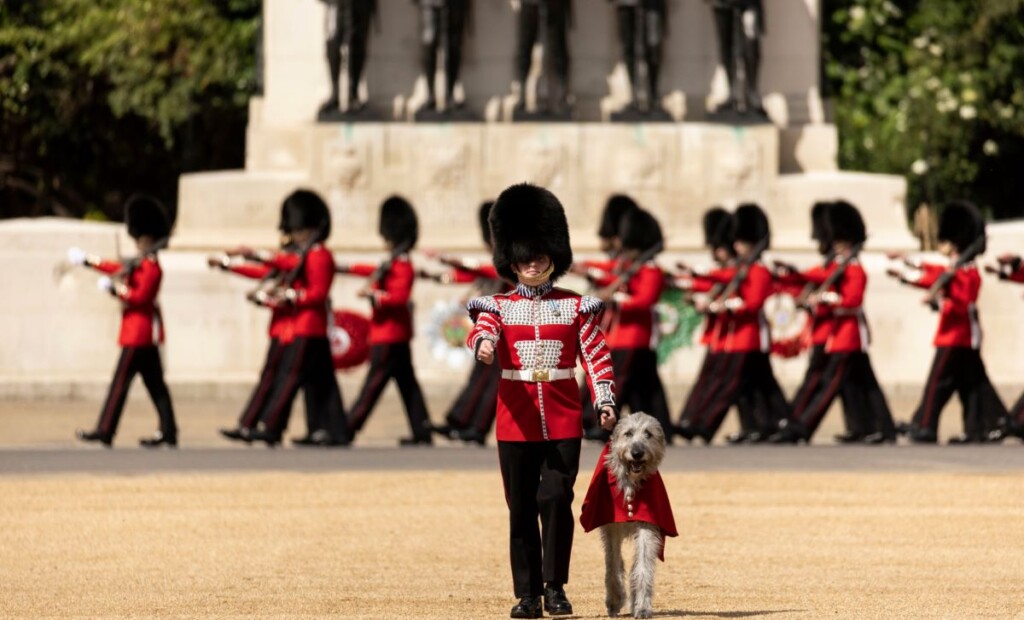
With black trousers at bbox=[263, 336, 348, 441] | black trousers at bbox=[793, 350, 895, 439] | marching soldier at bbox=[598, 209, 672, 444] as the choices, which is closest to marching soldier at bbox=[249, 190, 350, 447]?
black trousers at bbox=[263, 336, 348, 441]

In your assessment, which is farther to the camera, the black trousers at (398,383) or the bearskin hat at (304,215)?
the black trousers at (398,383)

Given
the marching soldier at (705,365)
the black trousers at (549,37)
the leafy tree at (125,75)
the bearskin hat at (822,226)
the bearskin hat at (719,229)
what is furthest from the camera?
the leafy tree at (125,75)

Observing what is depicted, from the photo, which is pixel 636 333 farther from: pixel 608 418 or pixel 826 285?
pixel 608 418

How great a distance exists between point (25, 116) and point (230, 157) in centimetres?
269


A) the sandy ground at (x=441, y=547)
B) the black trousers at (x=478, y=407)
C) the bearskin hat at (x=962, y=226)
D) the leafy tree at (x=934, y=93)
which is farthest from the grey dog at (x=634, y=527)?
the leafy tree at (x=934, y=93)

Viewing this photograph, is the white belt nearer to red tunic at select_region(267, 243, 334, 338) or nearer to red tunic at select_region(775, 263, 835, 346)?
red tunic at select_region(267, 243, 334, 338)

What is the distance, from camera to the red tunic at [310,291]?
17.5 m

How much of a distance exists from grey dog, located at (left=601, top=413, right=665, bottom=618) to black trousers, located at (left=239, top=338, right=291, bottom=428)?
8.02 metres

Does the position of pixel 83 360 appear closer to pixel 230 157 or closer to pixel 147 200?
pixel 147 200

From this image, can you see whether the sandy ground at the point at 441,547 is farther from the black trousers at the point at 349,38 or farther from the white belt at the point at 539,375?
the black trousers at the point at 349,38

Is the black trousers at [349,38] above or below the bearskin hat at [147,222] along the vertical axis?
above

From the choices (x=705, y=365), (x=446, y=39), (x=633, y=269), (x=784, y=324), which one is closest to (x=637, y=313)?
(x=633, y=269)

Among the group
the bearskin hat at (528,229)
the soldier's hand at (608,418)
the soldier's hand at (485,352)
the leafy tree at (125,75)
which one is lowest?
the soldier's hand at (608,418)

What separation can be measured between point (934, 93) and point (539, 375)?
24487 mm
